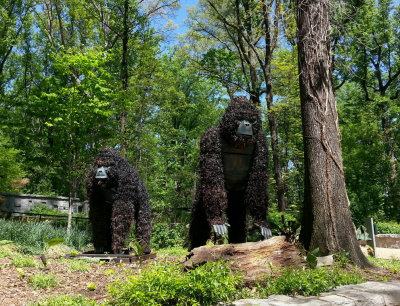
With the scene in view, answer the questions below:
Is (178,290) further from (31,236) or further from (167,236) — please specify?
(167,236)

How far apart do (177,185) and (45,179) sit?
10.6 metres

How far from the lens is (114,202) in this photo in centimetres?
679

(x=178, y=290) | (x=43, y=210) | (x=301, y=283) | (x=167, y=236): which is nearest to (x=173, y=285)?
(x=178, y=290)

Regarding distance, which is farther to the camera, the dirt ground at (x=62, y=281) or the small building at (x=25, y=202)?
the small building at (x=25, y=202)

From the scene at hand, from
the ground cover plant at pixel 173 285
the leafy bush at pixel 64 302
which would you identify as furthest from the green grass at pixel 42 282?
the leafy bush at pixel 64 302

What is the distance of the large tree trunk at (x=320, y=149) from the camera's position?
14.8 feet

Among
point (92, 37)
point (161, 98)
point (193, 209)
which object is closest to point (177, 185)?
point (161, 98)

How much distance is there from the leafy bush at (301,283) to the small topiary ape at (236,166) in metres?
1.12

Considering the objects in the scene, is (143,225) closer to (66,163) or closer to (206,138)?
(206,138)

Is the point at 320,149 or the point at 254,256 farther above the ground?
the point at 320,149

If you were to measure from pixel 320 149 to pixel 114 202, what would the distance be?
4094mm

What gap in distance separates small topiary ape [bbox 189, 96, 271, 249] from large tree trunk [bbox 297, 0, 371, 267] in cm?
62

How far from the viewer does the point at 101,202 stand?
23.8 feet

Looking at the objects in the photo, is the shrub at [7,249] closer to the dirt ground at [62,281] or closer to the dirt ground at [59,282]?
the dirt ground at [59,282]
